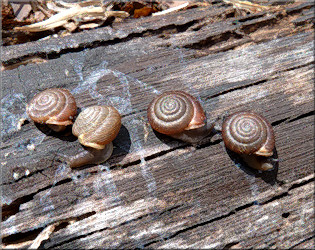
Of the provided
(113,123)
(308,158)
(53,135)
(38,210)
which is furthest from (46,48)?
(308,158)

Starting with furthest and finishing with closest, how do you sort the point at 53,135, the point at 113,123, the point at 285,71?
→ the point at 285,71, the point at 53,135, the point at 113,123

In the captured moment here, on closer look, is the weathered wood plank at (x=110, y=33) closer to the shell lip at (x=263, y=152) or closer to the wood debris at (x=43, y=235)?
the shell lip at (x=263, y=152)

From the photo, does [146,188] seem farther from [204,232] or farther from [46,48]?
[46,48]

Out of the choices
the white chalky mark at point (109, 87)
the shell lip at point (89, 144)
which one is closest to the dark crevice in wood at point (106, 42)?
the white chalky mark at point (109, 87)

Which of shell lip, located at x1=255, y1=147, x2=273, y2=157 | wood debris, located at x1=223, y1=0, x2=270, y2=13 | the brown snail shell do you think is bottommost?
shell lip, located at x1=255, y1=147, x2=273, y2=157

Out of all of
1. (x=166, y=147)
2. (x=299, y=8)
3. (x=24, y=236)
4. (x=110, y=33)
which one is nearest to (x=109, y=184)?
(x=166, y=147)

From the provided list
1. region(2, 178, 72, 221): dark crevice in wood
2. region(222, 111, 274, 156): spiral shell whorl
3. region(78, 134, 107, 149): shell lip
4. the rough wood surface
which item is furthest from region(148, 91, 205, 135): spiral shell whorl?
region(2, 178, 72, 221): dark crevice in wood

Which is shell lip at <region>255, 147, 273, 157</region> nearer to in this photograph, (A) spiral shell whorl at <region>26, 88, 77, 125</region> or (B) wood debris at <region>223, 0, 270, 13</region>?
(A) spiral shell whorl at <region>26, 88, 77, 125</region>
